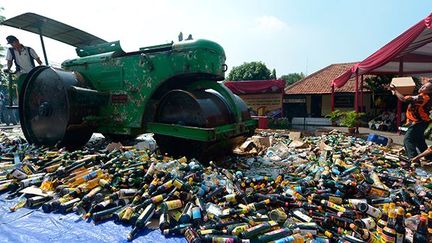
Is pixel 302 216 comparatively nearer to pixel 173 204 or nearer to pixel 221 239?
pixel 221 239

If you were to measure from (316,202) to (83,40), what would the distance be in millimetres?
6789

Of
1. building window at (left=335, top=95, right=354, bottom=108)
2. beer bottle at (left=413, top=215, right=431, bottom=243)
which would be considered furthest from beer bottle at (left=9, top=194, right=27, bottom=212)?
building window at (left=335, top=95, right=354, bottom=108)

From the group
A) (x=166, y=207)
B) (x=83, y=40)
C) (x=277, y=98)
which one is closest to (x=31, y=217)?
(x=166, y=207)

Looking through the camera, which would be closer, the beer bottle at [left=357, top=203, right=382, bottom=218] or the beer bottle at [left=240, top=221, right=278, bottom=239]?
the beer bottle at [left=240, top=221, right=278, bottom=239]

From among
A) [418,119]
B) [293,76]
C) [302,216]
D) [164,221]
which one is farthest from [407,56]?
[293,76]

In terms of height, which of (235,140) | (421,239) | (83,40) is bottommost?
(421,239)

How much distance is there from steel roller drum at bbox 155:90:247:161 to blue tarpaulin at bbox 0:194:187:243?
2.11 m

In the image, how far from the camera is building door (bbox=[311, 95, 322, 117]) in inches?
880

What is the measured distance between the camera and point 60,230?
253 centimetres

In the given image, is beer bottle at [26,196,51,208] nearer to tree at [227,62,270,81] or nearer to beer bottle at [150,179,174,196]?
beer bottle at [150,179,174,196]

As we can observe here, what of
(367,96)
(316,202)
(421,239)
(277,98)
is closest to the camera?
(421,239)

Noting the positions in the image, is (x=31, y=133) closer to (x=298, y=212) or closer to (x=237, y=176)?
(x=237, y=176)

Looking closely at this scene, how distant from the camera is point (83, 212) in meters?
2.85

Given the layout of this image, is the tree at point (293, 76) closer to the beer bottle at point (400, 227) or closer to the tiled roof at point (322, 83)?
the tiled roof at point (322, 83)
